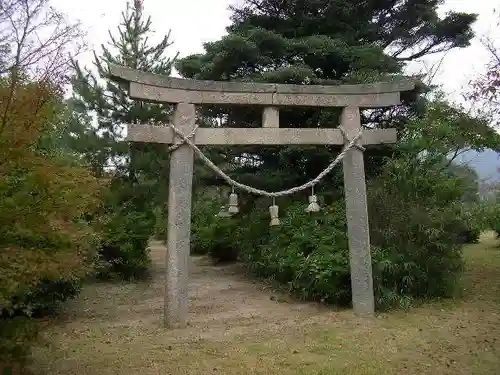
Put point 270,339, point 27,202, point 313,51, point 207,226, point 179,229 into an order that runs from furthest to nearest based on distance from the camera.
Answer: point 207,226
point 313,51
point 179,229
point 270,339
point 27,202

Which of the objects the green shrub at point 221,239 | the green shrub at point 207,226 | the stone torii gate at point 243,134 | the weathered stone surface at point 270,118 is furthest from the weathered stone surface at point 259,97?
the green shrub at point 207,226

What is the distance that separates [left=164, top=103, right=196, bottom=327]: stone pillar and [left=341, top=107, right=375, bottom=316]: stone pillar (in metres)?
2.64

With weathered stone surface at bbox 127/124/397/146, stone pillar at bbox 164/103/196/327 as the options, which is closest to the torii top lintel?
stone pillar at bbox 164/103/196/327

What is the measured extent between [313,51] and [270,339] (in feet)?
23.9

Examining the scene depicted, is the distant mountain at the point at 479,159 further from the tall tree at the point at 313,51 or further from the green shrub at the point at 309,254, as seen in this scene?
the green shrub at the point at 309,254

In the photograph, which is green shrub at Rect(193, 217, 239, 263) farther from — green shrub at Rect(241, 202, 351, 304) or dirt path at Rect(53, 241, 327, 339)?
green shrub at Rect(241, 202, 351, 304)

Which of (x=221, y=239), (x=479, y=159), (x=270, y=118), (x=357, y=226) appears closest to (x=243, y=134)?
(x=270, y=118)

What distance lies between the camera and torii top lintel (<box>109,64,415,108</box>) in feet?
21.9

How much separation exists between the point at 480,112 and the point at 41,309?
9496 millimetres

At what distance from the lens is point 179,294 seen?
682 centimetres

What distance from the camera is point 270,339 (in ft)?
20.8

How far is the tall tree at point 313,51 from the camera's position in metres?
10.9

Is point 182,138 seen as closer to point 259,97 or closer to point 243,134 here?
point 243,134

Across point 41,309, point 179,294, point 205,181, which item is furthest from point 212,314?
point 205,181
